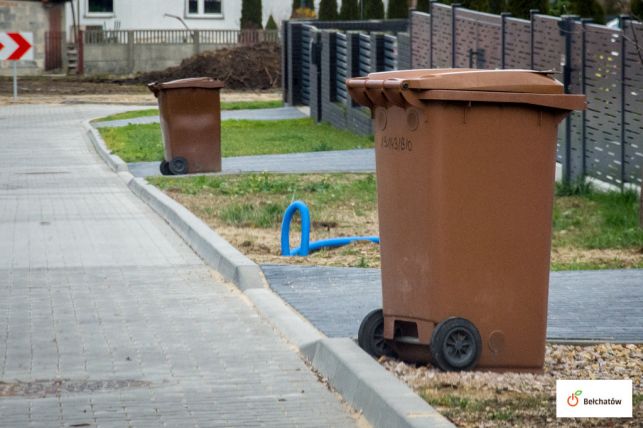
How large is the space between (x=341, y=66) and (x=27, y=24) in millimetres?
29864

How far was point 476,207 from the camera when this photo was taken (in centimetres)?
720

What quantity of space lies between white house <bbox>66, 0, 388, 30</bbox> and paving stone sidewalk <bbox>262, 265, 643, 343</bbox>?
1986 inches

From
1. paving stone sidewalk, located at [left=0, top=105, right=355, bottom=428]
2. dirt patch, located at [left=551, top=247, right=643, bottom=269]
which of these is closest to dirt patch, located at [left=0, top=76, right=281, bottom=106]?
paving stone sidewalk, located at [left=0, top=105, right=355, bottom=428]

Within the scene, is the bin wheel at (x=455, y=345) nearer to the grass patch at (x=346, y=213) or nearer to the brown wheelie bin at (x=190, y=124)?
the grass patch at (x=346, y=213)

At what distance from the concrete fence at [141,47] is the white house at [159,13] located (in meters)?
2.67

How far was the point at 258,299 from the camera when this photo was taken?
9953 millimetres

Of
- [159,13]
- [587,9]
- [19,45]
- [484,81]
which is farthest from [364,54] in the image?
[159,13]

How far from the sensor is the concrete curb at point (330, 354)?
247 inches

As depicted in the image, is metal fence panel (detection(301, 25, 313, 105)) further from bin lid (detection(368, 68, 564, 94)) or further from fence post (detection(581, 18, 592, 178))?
bin lid (detection(368, 68, 564, 94))

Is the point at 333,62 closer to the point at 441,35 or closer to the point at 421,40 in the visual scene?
the point at 421,40

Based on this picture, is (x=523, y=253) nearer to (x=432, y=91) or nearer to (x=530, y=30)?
(x=432, y=91)

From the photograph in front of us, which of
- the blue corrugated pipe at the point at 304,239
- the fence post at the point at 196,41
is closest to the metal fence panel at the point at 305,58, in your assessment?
the fence post at the point at 196,41

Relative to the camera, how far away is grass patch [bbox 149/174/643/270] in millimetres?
12094

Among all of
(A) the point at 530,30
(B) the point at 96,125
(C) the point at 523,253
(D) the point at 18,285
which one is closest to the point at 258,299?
(D) the point at 18,285
